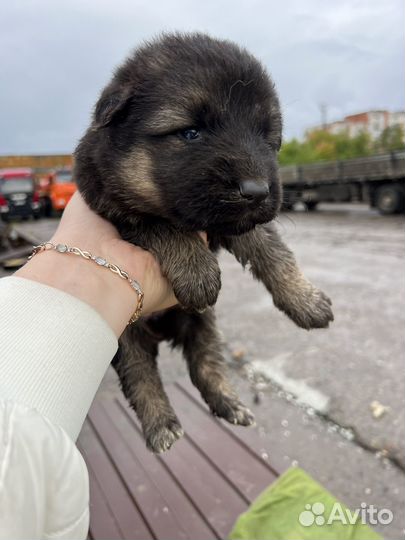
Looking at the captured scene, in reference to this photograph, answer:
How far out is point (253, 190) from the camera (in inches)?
60.1

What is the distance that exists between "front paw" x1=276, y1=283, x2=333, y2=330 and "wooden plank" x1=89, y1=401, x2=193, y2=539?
1.71 m

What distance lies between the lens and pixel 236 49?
1782mm

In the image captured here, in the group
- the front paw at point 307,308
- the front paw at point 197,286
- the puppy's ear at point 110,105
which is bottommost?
the front paw at point 307,308

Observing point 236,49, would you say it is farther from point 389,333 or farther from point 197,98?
point 389,333

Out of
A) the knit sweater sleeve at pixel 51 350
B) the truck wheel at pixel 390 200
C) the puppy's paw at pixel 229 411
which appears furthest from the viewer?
Result: the truck wheel at pixel 390 200

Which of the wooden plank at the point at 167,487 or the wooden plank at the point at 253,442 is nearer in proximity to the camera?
the wooden plank at the point at 167,487

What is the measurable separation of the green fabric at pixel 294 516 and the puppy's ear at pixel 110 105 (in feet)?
8.38

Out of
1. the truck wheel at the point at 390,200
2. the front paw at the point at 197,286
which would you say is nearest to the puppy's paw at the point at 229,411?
the front paw at the point at 197,286

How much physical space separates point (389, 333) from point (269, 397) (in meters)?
2.07

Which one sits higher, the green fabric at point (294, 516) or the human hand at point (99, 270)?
the human hand at point (99, 270)

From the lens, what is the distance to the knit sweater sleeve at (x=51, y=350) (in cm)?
111

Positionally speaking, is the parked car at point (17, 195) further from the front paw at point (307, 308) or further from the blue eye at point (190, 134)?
the blue eye at point (190, 134)

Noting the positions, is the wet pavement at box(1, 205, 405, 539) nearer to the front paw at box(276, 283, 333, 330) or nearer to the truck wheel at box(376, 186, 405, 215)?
the front paw at box(276, 283, 333, 330)

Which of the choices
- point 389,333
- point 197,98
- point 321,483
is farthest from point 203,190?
point 389,333
